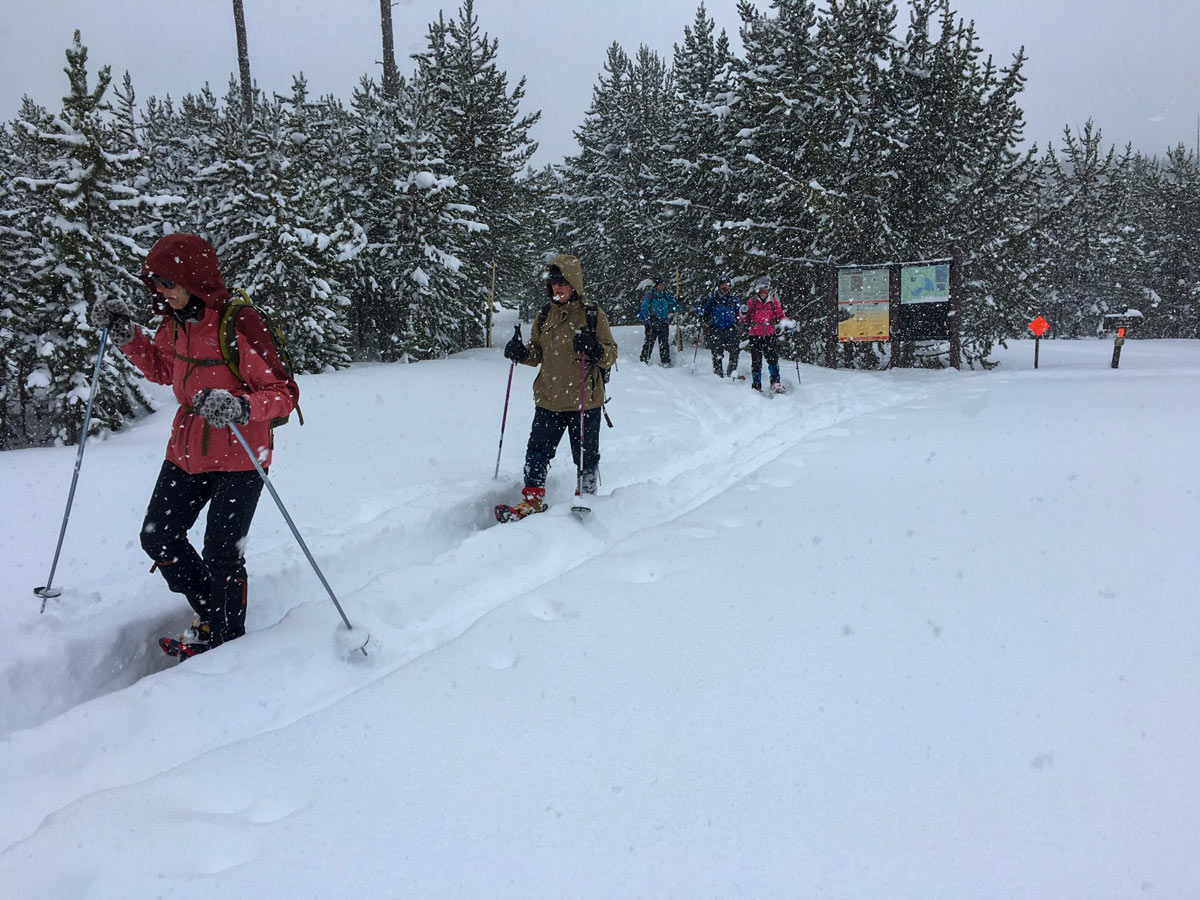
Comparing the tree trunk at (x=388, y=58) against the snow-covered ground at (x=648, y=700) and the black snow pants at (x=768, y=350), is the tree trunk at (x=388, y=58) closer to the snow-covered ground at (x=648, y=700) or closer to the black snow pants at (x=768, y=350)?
the black snow pants at (x=768, y=350)

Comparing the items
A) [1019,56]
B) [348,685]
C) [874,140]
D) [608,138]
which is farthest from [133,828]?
[608,138]

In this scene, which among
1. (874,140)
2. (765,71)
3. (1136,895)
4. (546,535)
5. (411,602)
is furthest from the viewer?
(765,71)

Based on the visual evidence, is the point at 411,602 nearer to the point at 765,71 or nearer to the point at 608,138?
the point at 765,71

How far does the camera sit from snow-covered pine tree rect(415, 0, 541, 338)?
1989 centimetres

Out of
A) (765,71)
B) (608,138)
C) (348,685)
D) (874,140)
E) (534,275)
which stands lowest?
(348,685)

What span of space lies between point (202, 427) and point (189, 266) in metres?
0.74

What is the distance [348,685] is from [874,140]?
1788 centimetres

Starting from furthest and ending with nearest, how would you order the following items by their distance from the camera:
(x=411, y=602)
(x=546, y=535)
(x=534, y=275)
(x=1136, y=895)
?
1. (x=534, y=275)
2. (x=546, y=535)
3. (x=411, y=602)
4. (x=1136, y=895)

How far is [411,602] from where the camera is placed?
12.8 ft

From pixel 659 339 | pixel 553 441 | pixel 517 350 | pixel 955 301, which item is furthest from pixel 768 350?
pixel 517 350

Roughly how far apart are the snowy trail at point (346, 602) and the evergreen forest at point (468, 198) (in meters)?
8.15

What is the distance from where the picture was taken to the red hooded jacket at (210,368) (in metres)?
3.31

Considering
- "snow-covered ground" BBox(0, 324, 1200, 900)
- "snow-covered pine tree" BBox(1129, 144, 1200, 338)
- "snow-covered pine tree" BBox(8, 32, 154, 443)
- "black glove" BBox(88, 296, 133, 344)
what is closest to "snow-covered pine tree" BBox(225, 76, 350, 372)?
"snow-covered pine tree" BBox(8, 32, 154, 443)

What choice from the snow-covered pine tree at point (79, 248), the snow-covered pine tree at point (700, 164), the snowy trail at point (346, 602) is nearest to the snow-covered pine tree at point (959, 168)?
the snow-covered pine tree at point (700, 164)
